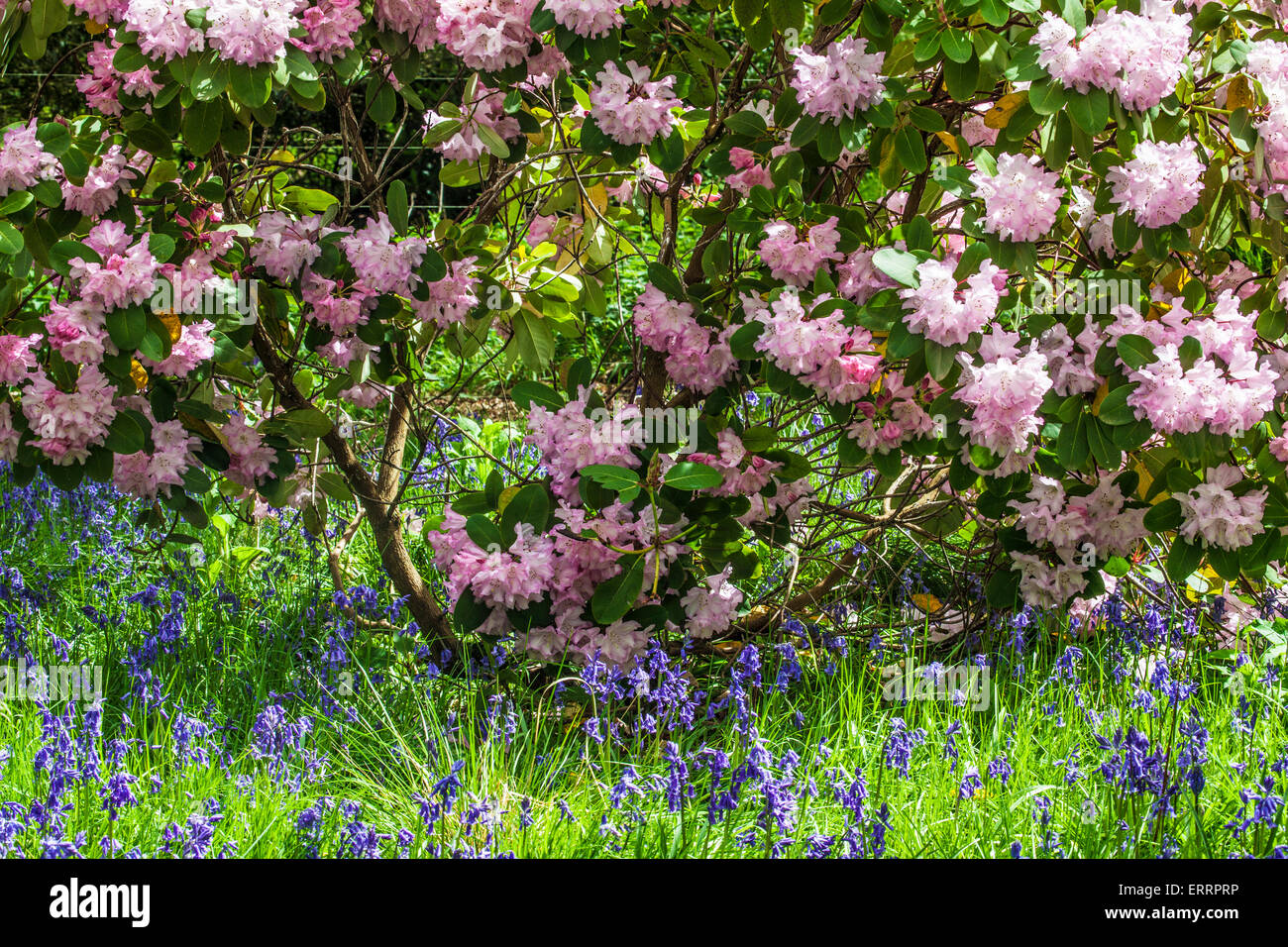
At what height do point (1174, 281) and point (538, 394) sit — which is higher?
point (1174, 281)

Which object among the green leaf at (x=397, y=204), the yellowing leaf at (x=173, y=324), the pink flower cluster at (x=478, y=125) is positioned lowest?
the yellowing leaf at (x=173, y=324)

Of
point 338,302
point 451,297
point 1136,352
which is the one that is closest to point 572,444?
point 451,297

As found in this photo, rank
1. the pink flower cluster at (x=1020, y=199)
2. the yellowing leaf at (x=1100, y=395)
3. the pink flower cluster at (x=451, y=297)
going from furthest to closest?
1. the pink flower cluster at (x=451, y=297)
2. the yellowing leaf at (x=1100, y=395)
3. the pink flower cluster at (x=1020, y=199)

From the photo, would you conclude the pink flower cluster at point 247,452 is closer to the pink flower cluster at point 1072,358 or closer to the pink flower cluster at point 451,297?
the pink flower cluster at point 451,297

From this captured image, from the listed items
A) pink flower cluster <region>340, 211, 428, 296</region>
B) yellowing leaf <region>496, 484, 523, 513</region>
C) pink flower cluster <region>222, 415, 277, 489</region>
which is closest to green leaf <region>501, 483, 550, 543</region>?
yellowing leaf <region>496, 484, 523, 513</region>

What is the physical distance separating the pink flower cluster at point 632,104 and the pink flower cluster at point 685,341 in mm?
305

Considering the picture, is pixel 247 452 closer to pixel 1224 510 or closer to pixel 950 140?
pixel 950 140

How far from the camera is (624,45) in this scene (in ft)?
8.09

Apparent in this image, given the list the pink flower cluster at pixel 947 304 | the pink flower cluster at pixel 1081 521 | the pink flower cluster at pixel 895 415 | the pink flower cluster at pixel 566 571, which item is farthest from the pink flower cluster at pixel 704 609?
the pink flower cluster at pixel 947 304

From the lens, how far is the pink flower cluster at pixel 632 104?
2225 mm

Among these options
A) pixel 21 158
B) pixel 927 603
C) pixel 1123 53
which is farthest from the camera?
pixel 927 603

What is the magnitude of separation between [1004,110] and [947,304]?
1.42 feet

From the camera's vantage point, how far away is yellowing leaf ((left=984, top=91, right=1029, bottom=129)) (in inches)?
85.9

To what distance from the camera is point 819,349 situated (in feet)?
7.05
